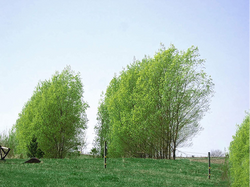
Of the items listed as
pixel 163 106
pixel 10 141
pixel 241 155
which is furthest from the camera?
pixel 10 141

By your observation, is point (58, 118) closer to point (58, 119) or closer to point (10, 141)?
point (58, 119)

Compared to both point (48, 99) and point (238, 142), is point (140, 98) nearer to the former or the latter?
point (48, 99)

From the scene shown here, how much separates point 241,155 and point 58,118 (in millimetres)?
27196

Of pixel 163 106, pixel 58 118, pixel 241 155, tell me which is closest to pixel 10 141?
pixel 58 118

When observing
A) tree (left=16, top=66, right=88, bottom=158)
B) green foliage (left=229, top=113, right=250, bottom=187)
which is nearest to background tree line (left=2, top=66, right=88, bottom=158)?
tree (left=16, top=66, right=88, bottom=158)

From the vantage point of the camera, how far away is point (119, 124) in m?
34.6

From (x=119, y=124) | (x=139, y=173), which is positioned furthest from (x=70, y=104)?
(x=139, y=173)

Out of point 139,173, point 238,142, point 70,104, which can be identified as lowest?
point 139,173

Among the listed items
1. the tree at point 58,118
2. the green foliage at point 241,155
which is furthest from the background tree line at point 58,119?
the green foliage at point 241,155

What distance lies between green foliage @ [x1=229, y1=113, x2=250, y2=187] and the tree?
84.5 feet

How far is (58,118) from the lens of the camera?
37.2m

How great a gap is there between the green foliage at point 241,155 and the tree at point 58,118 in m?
25.7

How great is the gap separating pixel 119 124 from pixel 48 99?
390 inches

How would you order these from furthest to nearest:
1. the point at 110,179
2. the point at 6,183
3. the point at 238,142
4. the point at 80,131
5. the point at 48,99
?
the point at 80,131 → the point at 48,99 → the point at 110,179 → the point at 238,142 → the point at 6,183
